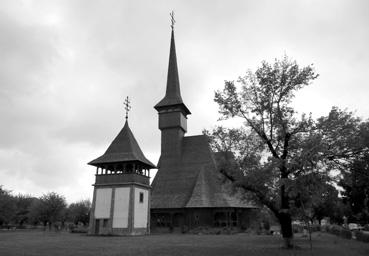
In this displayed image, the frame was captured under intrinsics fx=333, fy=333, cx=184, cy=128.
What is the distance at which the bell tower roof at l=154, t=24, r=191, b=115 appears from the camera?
169ft

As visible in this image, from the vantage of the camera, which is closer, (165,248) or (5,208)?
(165,248)

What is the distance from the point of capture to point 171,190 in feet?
151

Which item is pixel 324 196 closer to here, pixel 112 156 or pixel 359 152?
pixel 359 152

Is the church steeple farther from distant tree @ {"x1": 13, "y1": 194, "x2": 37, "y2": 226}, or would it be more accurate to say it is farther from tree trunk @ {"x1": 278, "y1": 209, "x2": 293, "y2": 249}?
distant tree @ {"x1": 13, "y1": 194, "x2": 37, "y2": 226}

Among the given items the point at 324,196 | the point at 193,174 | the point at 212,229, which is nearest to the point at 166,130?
the point at 193,174

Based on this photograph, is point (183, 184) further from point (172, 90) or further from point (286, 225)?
point (286, 225)

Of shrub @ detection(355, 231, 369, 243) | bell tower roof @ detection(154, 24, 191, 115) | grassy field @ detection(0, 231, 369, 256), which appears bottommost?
grassy field @ detection(0, 231, 369, 256)

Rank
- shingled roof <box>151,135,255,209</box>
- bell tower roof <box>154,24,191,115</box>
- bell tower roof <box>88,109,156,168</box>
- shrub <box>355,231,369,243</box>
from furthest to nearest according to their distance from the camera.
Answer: bell tower roof <box>154,24,191,115</box> → shingled roof <box>151,135,255,209</box> → bell tower roof <box>88,109,156,168</box> → shrub <box>355,231,369,243</box>

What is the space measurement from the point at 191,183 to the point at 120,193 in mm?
12321

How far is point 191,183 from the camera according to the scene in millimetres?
45688

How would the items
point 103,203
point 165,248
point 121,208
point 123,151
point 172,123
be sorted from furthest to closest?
point 172,123, point 123,151, point 103,203, point 121,208, point 165,248

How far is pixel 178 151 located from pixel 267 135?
26954 mm

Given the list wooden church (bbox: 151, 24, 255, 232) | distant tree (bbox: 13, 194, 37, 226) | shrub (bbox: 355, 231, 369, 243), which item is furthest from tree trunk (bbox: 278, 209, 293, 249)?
distant tree (bbox: 13, 194, 37, 226)

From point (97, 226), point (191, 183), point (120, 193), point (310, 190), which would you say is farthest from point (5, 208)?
point (310, 190)
